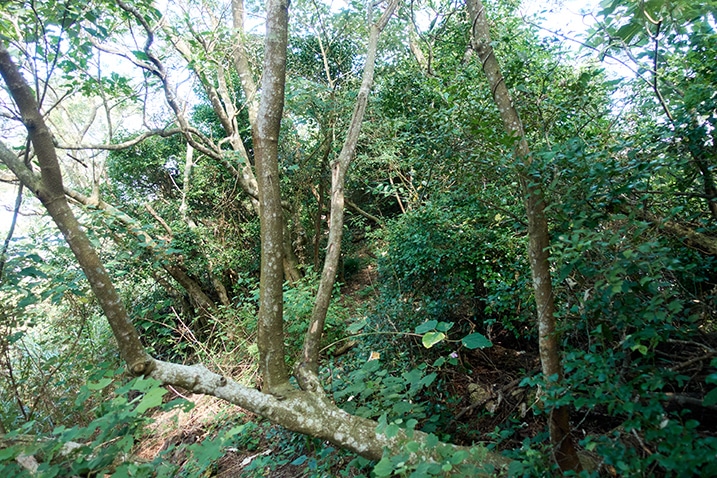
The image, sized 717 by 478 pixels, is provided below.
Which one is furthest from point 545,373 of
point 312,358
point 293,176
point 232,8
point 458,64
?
point 232,8

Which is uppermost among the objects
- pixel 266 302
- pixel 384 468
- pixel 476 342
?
pixel 266 302

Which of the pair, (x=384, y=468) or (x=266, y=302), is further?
(x=266, y=302)

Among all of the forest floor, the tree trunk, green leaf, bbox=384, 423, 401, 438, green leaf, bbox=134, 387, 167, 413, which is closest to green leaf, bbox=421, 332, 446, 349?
green leaf, bbox=384, 423, 401, 438

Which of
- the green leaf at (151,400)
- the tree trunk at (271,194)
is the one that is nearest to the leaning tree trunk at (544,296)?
the tree trunk at (271,194)

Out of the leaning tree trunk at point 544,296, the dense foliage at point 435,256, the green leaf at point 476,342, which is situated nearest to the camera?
the dense foliage at point 435,256

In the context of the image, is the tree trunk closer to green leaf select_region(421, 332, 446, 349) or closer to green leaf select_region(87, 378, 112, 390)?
green leaf select_region(87, 378, 112, 390)

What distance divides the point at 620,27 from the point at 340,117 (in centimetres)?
390

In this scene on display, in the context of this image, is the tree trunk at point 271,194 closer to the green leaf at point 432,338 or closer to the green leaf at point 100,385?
the green leaf at point 100,385

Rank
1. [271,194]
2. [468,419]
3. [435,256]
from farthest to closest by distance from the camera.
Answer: [435,256]
[468,419]
[271,194]

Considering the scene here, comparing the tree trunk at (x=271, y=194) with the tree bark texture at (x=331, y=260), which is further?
the tree bark texture at (x=331, y=260)

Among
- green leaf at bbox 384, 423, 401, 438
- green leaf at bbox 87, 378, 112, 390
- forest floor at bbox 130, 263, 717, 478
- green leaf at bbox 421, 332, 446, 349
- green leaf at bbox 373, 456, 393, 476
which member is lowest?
forest floor at bbox 130, 263, 717, 478

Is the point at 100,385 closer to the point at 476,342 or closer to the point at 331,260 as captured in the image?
the point at 331,260

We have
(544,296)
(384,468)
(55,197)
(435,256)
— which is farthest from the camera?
(435,256)

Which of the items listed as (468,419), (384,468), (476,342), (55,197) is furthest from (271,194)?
(468,419)
